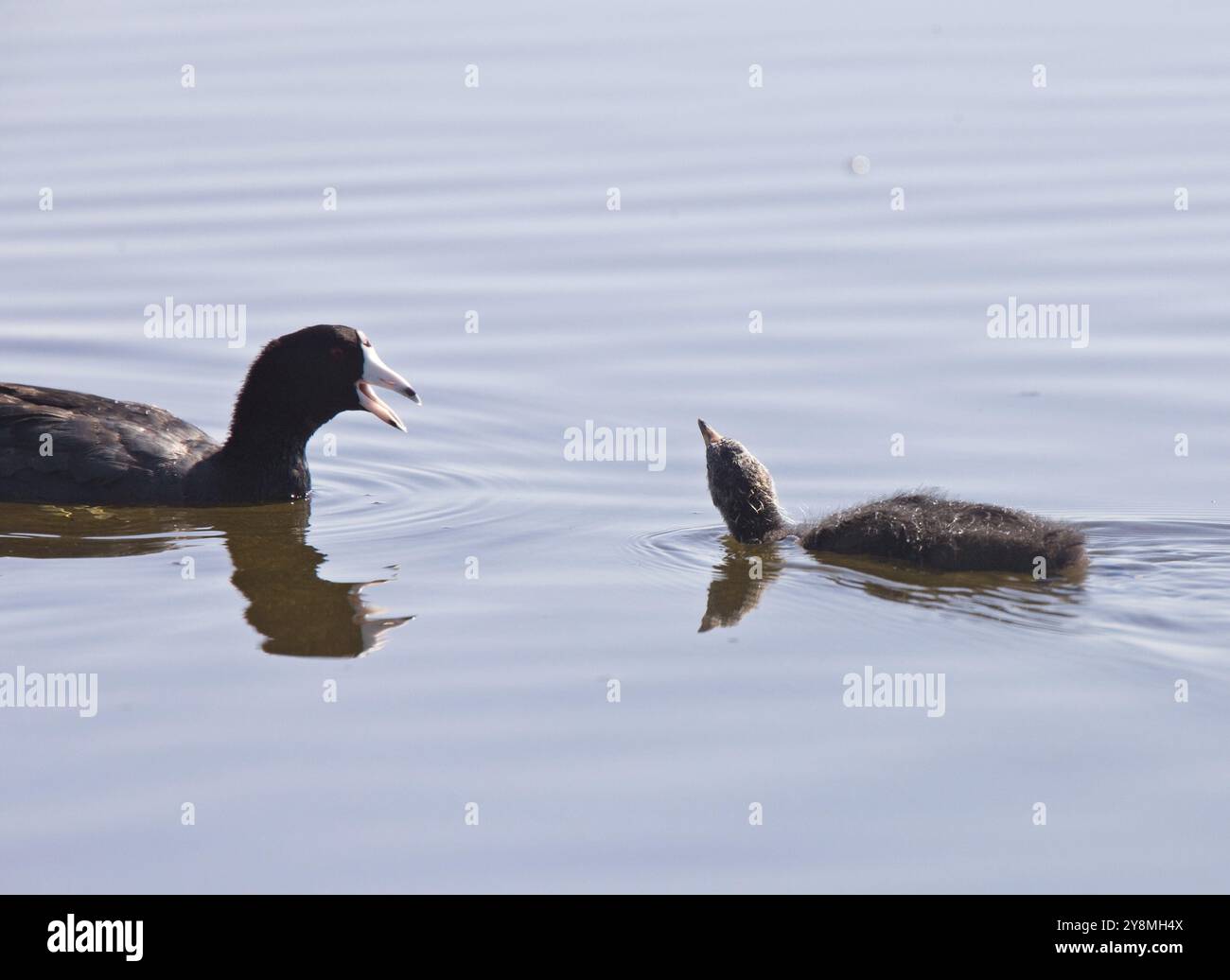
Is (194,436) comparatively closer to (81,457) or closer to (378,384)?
(81,457)

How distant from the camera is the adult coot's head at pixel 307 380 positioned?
11.2m

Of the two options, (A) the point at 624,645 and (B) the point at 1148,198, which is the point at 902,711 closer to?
(A) the point at 624,645

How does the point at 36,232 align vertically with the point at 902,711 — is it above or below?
above

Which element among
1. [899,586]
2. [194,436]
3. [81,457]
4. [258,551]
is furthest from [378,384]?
[899,586]

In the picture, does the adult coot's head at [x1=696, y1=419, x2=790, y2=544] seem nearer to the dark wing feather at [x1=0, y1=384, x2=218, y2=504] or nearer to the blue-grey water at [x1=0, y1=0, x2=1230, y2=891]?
the blue-grey water at [x1=0, y1=0, x2=1230, y2=891]

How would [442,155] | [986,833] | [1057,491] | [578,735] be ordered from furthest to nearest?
1. [442,155]
2. [1057,491]
3. [578,735]
4. [986,833]

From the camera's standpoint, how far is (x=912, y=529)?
935 centimetres

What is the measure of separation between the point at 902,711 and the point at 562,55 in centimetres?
1483

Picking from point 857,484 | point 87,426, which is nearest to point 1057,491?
point 857,484

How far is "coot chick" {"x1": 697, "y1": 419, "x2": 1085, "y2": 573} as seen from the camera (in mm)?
9105

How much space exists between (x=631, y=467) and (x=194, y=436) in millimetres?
2584

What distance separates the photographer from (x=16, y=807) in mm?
6664

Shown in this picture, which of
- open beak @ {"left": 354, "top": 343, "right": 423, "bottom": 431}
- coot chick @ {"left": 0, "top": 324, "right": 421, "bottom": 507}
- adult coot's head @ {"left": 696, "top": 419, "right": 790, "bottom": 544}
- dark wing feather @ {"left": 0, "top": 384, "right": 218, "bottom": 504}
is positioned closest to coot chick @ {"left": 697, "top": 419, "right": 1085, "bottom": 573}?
adult coot's head @ {"left": 696, "top": 419, "right": 790, "bottom": 544}

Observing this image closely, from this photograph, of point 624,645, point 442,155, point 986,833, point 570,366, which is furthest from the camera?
point 442,155
